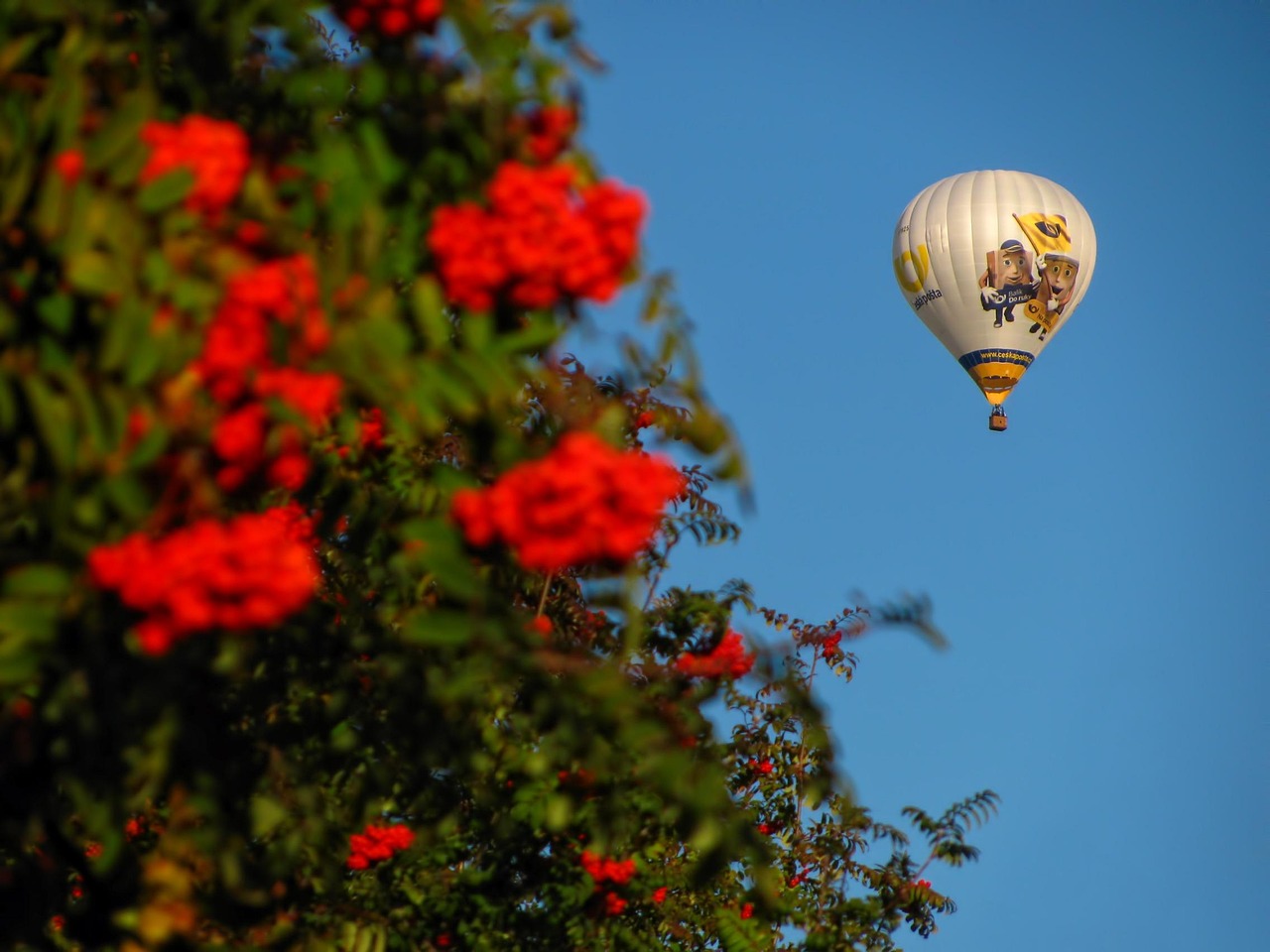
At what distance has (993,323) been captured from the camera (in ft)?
149

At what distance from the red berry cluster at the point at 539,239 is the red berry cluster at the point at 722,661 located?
2261 millimetres

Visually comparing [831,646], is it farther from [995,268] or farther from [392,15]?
[995,268]

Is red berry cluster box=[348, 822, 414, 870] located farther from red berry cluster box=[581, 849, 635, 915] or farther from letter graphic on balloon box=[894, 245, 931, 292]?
letter graphic on balloon box=[894, 245, 931, 292]

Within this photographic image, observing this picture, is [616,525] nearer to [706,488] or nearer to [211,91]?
[211,91]

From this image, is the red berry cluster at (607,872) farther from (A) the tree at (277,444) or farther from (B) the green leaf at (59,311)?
(B) the green leaf at (59,311)

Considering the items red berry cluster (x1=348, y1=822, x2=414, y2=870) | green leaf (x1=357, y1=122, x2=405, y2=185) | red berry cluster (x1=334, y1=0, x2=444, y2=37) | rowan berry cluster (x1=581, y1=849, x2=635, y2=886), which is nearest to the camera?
green leaf (x1=357, y1=122, x2=405, y2=185)

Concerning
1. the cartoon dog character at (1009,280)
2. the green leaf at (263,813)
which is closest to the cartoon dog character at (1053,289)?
the cartoon dog character at (1009,280)

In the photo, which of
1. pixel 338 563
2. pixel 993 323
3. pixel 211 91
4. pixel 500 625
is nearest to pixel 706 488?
pixel 338 563

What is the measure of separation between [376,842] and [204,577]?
3461 mm

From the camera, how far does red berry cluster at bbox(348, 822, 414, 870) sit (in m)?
6.57

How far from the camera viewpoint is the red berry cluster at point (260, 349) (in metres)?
3.46

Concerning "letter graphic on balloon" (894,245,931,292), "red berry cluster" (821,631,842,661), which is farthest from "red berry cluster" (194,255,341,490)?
"letter graphic on balloon" (894,245,931,292)

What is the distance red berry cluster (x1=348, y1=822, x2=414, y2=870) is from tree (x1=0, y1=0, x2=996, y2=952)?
602 mm

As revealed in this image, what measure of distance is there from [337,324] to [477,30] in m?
0.96
